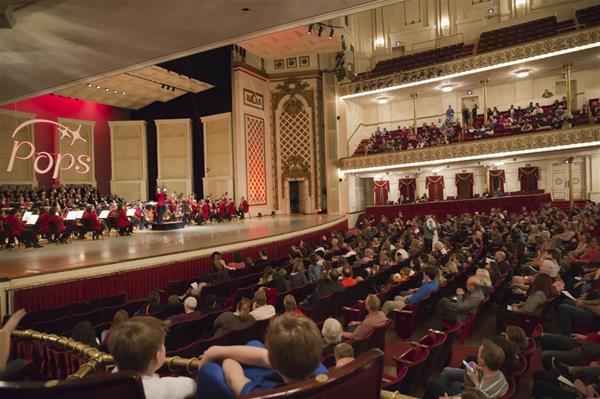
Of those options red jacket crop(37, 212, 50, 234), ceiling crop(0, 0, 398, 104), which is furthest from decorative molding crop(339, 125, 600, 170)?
ceiling crop(0, 0, 398, 104)

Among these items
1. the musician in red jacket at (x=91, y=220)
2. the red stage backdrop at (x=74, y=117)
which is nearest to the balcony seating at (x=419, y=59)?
the red stage backdrop at (x=74, y=117)

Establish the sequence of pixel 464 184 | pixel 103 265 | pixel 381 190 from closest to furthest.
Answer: pixel 103 265 < pixel 464 184 < pixel 381 190

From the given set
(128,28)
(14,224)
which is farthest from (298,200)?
(128,28)

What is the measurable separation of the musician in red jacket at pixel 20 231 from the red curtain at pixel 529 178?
1940cm

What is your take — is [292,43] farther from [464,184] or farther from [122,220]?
[464,184]

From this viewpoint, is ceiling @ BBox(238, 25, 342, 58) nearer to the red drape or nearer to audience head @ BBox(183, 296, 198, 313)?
the red drape

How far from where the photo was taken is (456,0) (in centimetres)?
2239

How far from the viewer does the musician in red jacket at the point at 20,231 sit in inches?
390

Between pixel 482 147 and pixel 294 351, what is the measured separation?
1791 centimetres

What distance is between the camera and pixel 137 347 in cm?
135

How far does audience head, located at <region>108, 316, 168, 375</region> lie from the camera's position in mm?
1347

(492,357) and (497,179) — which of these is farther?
(497,179)

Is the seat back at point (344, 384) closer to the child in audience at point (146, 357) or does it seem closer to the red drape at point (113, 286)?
the child in audience at point (146, 357)

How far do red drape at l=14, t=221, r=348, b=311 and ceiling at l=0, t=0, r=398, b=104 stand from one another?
339 centimetres
